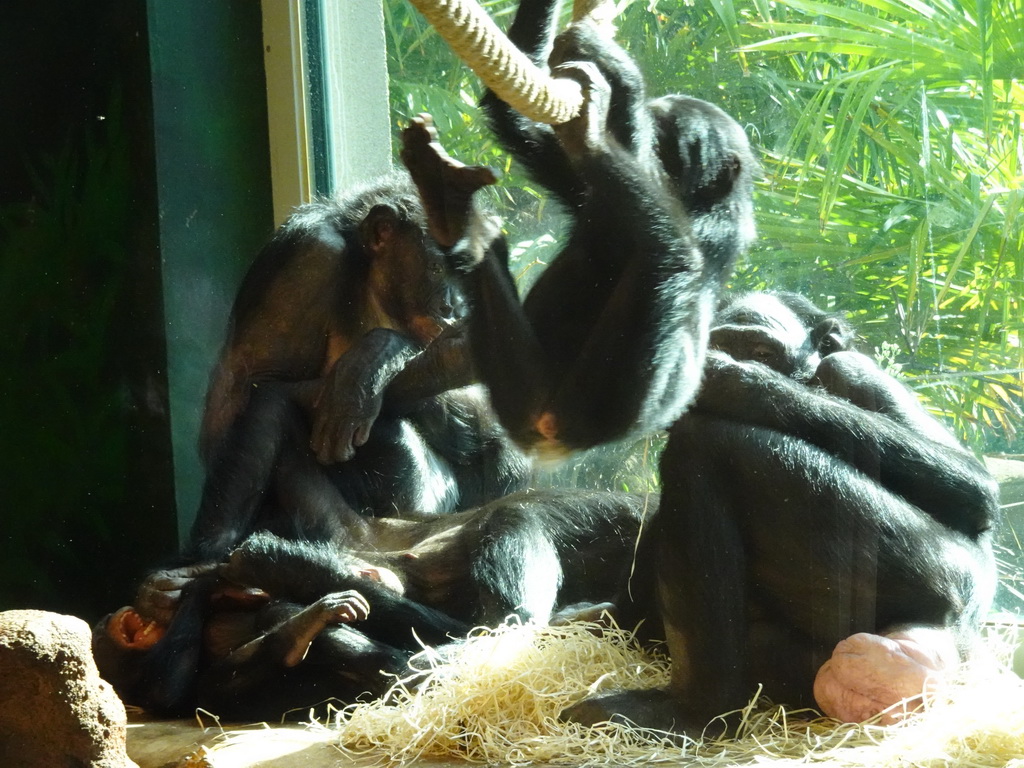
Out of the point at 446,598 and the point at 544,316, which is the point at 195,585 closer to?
the point at 446,598

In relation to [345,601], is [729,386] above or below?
above

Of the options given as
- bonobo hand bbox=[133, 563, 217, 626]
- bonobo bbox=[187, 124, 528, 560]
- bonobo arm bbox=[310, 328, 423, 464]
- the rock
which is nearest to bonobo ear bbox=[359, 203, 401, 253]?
bonobo bbox=[187, 124, 528, 560]

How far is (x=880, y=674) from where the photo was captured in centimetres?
202

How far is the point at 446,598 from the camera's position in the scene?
272cm

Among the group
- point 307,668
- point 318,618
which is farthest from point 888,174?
point 307,668

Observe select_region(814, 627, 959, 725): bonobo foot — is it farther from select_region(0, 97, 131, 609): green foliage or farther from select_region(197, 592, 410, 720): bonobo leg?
select_region(0, 97, 131, 609): green foliage

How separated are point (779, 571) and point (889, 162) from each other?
2.79 ft

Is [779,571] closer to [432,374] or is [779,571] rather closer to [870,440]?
[870,440]

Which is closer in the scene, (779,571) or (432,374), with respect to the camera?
(779,571)

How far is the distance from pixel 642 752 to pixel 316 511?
3.87 ft

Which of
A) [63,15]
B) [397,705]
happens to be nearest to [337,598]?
[397,705]

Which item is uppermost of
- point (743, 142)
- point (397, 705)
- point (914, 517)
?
point (743, 142)

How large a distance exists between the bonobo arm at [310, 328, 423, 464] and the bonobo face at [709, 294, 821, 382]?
2.96 feet

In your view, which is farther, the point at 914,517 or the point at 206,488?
the point at 206,488
